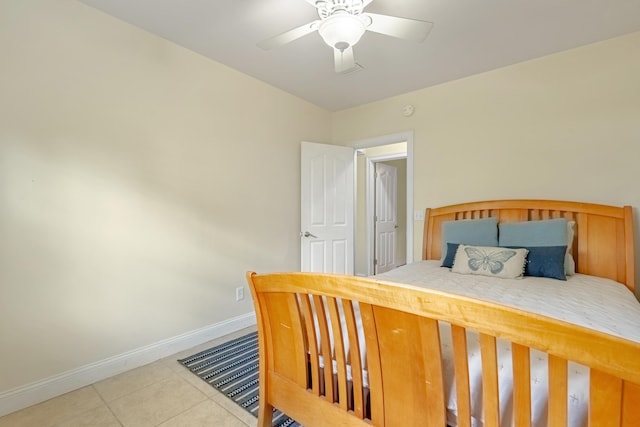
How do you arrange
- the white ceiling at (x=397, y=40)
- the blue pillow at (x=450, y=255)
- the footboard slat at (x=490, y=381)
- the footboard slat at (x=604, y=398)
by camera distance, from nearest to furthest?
the footboard slat at (x=604, y=398) → the footboard slat at (x=490, y=381) → the white ceiling at (x=397, y=40) → the blue pillow at (x=450, y=255)

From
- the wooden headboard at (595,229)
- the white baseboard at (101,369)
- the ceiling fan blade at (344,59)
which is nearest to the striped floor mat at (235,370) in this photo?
the white baseboard at (101,369)

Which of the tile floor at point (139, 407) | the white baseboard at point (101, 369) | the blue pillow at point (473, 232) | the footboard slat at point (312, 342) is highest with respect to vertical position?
the blue pillow at point (473, 232)

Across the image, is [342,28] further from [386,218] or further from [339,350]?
[386,218]

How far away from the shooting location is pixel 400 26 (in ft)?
4.89

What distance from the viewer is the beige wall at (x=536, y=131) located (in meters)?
2.18

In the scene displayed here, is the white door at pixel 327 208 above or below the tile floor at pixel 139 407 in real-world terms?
above

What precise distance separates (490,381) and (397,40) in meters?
2.29

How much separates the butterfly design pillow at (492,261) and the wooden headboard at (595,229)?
56cm

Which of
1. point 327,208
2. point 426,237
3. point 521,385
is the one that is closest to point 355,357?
point 521,385

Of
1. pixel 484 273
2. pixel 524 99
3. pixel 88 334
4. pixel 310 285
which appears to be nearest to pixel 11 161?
pixel 88 334

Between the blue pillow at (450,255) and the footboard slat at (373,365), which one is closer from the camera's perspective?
the footboard slat at (373,365)

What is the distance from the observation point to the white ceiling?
1.84 m

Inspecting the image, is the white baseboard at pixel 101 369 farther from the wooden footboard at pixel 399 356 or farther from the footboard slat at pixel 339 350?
the footboard slat at pixel 339 350

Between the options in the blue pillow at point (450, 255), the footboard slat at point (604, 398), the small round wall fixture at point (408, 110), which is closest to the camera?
the footboard slat at point (604, 398)
